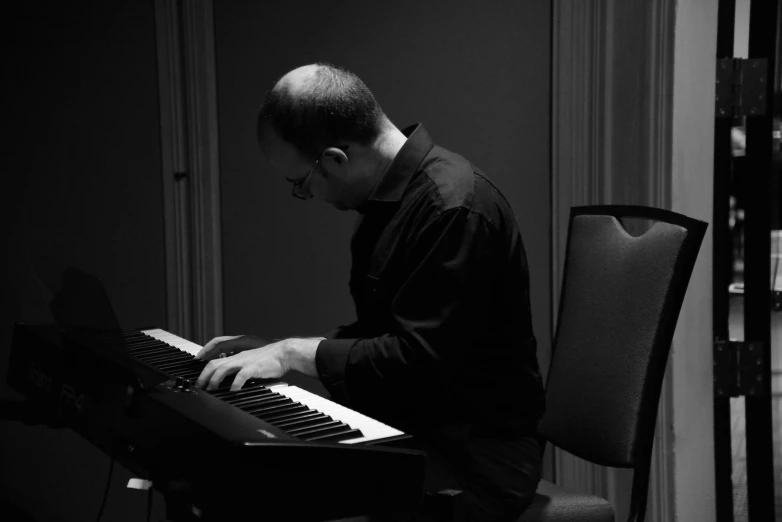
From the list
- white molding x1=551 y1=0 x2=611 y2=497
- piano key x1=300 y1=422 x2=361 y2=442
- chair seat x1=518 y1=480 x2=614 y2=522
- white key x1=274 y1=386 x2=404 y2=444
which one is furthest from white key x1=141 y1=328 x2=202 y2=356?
white molding x1=551 y1=0 x2=611 y2=497

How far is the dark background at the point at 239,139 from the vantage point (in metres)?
2.43

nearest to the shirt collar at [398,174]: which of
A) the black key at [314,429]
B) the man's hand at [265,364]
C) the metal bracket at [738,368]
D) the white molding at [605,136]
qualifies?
the man's hand at [265,364]

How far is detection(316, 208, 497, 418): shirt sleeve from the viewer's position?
1384 millimetres

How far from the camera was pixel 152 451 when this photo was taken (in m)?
1.29

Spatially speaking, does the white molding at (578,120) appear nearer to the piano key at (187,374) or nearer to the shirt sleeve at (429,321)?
the shirt sleeve at (429,321)

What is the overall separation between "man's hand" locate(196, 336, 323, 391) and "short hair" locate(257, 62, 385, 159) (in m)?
0.34

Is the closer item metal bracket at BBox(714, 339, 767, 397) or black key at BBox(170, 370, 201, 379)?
black key at BBox(170, 370, 201, 379)

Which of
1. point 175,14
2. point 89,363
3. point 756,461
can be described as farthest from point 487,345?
point 175,14

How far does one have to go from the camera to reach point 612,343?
1.57m

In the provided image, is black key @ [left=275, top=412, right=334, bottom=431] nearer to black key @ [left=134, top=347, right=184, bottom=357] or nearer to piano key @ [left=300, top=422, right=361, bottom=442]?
piano key @ [left=300, top=422, right=361, bottom=442]

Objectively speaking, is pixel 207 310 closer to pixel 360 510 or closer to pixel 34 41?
pixel 34 41

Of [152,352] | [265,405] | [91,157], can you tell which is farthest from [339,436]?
[91,157]

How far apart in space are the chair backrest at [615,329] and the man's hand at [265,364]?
20.0 inches

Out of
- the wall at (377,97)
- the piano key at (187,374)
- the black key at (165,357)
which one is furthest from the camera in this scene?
the wall at (377,97)
